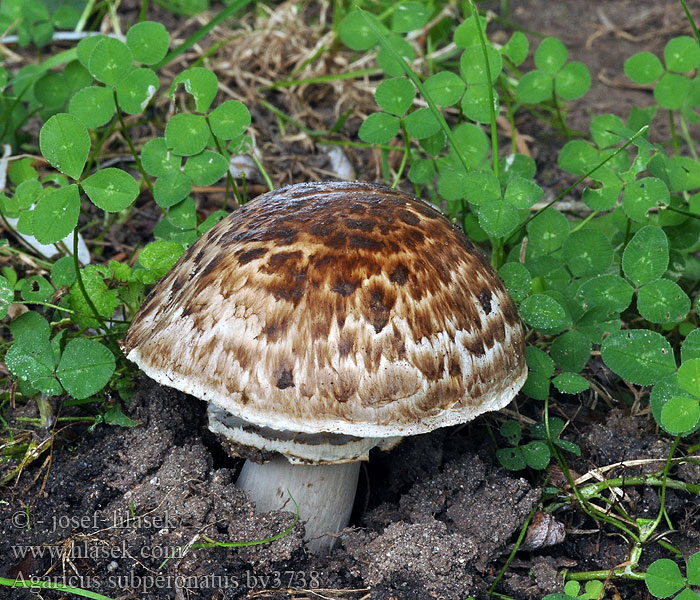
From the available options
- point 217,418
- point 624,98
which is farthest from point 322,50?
point 217,418

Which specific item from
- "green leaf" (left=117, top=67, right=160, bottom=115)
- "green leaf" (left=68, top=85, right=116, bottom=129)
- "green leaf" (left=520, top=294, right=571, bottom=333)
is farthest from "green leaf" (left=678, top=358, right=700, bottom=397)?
"green leaf" (left=68, top=85, right=116, bottom=129)

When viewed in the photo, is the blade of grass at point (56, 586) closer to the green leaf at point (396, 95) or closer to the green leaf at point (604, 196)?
the green leaf at point (396, 95)

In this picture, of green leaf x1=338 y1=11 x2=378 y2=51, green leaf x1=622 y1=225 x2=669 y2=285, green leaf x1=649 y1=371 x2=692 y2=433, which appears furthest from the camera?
green leaf x1=338 y1=11 x2=378 y2=51

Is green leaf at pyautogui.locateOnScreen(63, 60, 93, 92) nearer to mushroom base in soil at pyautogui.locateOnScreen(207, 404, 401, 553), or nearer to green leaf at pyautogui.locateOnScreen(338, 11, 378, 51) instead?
green leaf at pyautogui.locateOnScreen(338, 11, 378, 51)

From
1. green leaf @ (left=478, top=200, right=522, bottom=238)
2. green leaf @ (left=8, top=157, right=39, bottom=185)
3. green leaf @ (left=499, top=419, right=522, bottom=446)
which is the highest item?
green leaf @ (left=8, top=157, right=39, bottom=185)

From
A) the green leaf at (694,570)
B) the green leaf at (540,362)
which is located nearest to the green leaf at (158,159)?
the green leaf at (540,362)

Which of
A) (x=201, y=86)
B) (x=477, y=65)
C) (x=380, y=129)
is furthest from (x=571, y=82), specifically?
(x=201, y=86)

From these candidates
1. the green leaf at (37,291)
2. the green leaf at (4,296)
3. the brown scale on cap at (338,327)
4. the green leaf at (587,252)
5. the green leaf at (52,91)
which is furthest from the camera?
the green leaf at (52,91)
